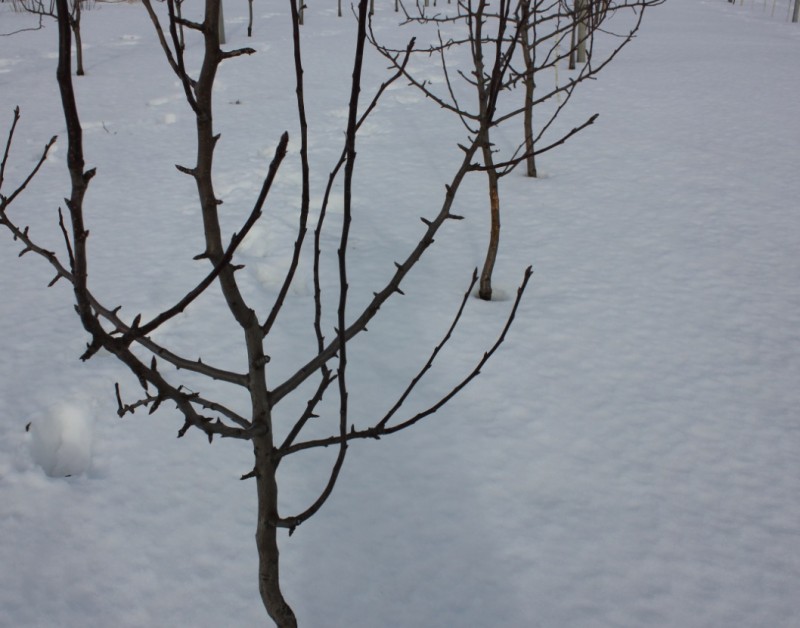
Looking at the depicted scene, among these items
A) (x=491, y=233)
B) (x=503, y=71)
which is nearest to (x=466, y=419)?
(x=491, y=233)

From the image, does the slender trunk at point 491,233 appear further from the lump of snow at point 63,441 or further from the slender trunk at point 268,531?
the slender trunk at point 268,531

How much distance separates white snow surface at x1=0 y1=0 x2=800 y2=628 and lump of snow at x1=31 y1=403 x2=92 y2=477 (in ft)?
0.03

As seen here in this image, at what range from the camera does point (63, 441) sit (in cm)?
243

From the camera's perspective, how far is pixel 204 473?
2.28 metres

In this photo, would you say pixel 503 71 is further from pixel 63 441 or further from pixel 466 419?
pixel 63 441

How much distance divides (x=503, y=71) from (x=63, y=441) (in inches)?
92.0

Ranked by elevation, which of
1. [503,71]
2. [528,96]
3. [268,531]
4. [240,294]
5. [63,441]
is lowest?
[63,441]

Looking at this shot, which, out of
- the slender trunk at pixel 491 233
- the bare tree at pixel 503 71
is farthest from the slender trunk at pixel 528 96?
the slender trunk at pixel 491 233

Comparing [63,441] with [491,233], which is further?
[491,233]

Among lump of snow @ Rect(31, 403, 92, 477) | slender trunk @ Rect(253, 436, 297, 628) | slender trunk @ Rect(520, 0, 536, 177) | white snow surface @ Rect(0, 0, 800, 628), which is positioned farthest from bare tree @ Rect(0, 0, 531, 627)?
slender trunk @ Rect(520, 0, 536, 177)

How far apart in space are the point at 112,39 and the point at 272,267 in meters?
10.3

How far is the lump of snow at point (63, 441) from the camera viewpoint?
7.55 feet

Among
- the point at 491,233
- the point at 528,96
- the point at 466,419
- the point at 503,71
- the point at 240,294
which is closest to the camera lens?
the point at 503,71

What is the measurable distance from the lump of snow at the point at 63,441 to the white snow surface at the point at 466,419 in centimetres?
1
